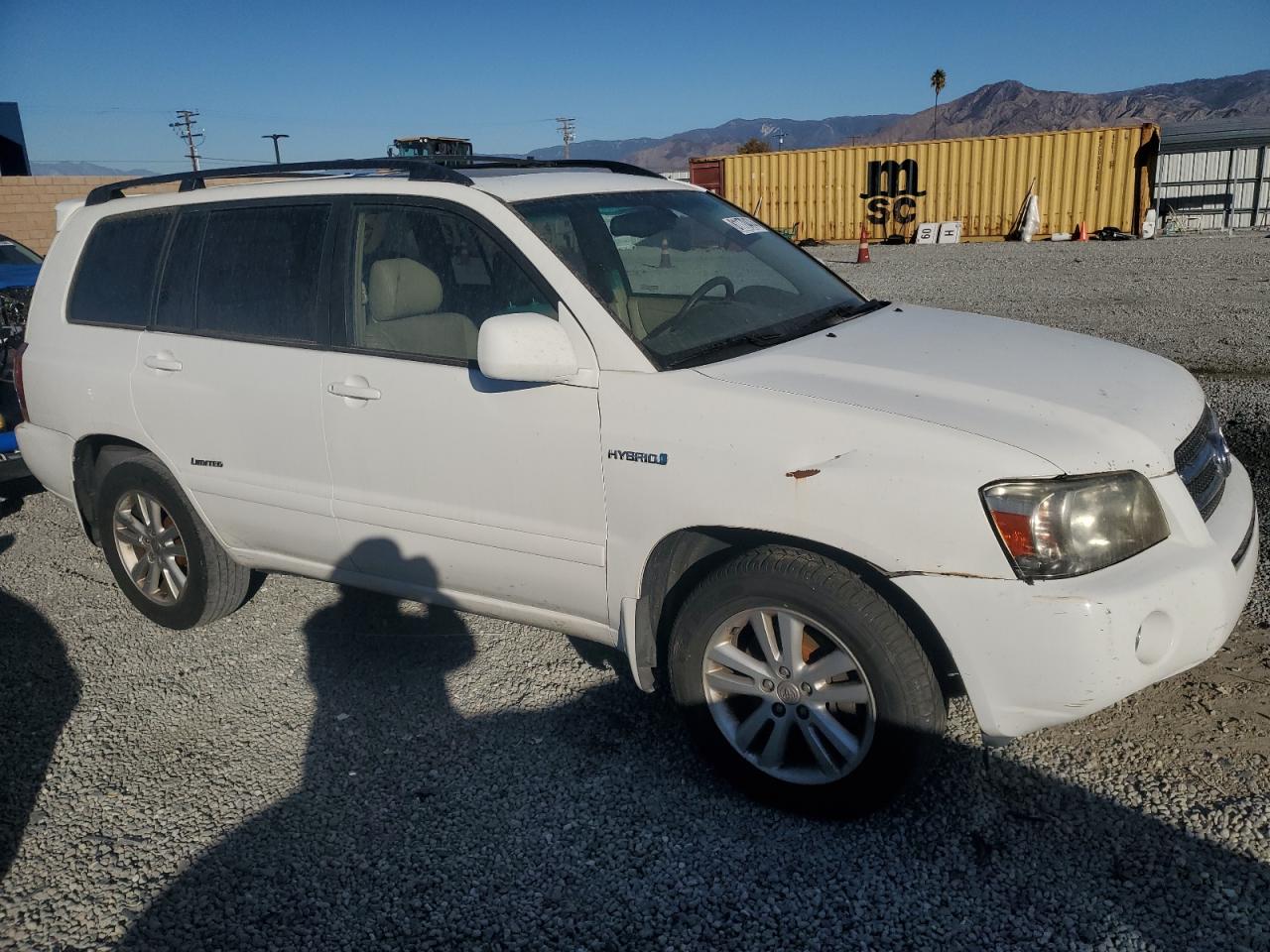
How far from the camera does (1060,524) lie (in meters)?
2.44

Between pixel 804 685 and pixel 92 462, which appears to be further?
pixel 92 462

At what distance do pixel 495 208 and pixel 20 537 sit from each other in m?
4.26

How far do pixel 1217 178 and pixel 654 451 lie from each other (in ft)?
126

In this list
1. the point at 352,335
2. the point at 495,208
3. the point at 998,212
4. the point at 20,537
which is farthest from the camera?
the point at 998,212

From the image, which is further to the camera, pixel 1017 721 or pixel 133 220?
pixel 133 220

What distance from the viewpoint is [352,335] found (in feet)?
11.6

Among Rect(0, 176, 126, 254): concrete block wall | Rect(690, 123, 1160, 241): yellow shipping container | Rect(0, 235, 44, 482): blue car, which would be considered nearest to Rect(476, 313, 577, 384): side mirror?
Rect(0, 235, 44, 482): blue car

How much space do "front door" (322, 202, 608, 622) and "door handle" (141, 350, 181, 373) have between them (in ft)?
2.75

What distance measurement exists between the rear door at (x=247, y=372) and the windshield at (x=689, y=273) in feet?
3.21

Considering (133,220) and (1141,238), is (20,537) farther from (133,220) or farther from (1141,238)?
(1141,238)

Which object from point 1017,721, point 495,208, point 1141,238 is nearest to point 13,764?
point 495,208

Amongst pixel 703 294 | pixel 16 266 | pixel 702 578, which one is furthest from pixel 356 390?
pixel 16 266

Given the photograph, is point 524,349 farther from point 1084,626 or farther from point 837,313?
point 1084,626

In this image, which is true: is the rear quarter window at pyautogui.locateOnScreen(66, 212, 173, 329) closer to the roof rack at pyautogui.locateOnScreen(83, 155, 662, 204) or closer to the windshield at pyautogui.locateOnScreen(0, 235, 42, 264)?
the roof rack at pyautogui.locateOnScreen(83, 155, 662, 204)
